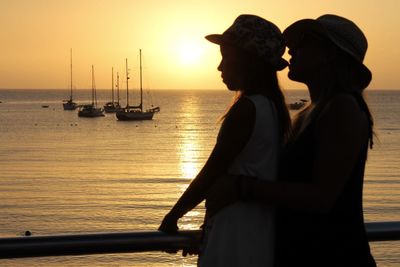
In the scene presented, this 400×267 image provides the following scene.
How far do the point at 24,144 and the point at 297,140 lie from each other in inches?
2940

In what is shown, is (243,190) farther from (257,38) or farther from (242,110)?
(257,38)

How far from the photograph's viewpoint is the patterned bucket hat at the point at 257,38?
9.31 ft

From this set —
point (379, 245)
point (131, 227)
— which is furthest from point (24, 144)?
point (379, 245)

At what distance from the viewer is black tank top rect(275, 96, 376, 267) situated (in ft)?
8.81

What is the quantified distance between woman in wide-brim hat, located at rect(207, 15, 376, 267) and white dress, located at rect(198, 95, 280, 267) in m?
0.04

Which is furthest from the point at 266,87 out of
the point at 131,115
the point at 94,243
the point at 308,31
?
the point at 131,115

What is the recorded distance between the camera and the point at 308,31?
111 inches

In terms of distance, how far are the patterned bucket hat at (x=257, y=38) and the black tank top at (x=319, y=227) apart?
1.03 feet

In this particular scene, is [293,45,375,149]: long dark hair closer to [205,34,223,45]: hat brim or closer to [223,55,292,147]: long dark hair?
[223,55,292,147]: long dark hair

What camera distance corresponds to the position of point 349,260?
2.71 metres

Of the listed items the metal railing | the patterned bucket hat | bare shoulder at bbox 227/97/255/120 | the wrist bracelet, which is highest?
the patterned bucket hat

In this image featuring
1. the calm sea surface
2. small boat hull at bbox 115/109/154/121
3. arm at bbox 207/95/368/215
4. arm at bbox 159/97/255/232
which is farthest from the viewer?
small boat hull at bbox 115/109/154/121

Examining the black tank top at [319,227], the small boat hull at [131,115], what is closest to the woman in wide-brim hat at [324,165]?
A: the black tank top at [319,227]

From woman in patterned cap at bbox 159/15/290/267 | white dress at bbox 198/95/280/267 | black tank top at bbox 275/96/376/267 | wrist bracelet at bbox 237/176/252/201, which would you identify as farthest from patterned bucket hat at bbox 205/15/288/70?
wrist bracelet at bbox 237/176/252/201
